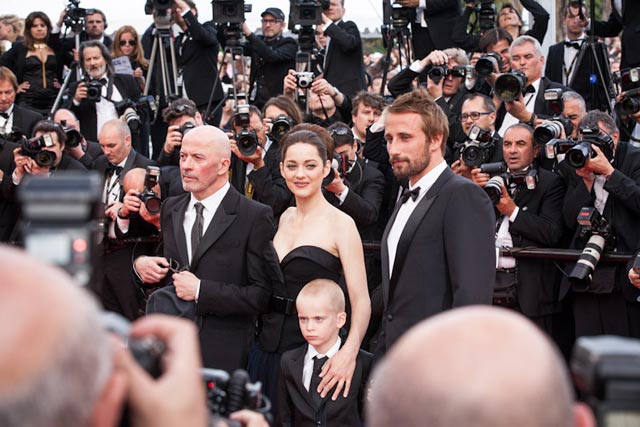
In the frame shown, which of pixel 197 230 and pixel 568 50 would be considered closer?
pixel 197 230

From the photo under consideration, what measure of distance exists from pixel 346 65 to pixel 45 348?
7407 mm

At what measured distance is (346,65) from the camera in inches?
343

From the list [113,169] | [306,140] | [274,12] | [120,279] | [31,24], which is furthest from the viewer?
[31,24]

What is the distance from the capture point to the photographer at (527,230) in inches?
243

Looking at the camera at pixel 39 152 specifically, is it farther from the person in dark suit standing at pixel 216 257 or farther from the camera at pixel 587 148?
the camera at pixel 587 148

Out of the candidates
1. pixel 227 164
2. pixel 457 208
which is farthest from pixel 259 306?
pixel 457 208

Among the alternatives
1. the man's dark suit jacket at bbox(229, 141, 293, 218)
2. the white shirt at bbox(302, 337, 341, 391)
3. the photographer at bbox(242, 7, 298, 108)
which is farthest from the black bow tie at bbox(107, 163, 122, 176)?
the white shirt at bbox(302, 337, 341, 391)

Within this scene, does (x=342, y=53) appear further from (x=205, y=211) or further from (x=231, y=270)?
(x=231, y=270)

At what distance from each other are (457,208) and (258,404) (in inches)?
71.6

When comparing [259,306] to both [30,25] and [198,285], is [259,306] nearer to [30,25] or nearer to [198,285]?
[198,285]

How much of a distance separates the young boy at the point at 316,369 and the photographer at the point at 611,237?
1.53 metres

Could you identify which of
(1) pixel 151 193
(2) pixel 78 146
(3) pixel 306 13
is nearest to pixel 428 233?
(1) pixel 151 193

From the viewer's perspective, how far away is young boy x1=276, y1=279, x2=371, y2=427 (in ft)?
16.8

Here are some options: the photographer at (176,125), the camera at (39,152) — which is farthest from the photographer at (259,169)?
the camera at (39,152)
